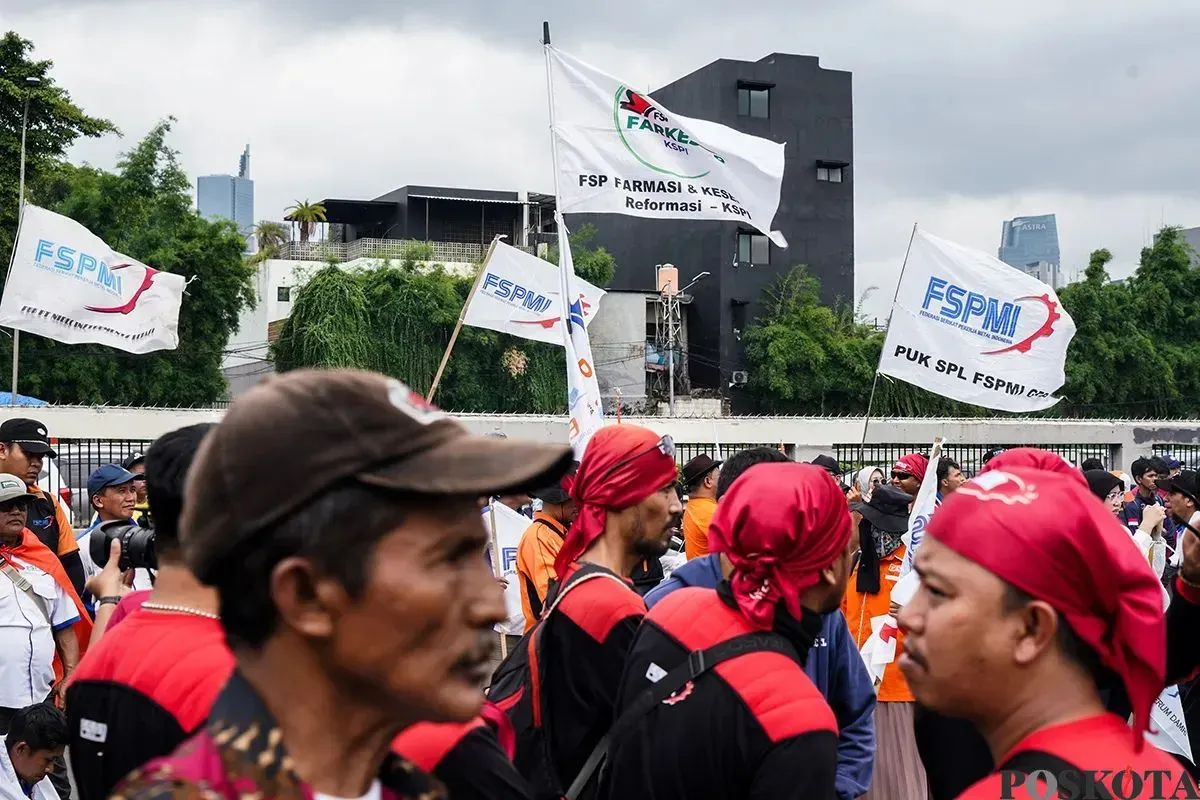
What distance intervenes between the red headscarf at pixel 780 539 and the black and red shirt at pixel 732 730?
72 mm

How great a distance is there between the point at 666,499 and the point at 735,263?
46970 mm

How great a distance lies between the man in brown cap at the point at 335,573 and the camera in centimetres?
164

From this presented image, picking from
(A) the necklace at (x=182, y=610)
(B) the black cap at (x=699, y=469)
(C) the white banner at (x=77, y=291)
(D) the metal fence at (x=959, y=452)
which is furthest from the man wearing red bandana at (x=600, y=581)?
(D) the metal fence at (x=959, y=452)

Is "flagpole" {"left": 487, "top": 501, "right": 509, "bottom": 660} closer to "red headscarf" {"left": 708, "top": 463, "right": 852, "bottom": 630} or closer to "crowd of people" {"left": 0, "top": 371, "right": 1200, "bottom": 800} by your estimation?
"crowd of people" {"left": 0, "top": 371, "right": 1200, "bottom": 800}

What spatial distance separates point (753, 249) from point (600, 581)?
4871cm

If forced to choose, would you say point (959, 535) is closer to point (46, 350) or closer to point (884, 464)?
point (884, 464)

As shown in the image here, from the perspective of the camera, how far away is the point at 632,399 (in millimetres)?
46750

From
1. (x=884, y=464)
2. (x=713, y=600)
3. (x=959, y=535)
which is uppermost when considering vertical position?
(x=959, y=535)

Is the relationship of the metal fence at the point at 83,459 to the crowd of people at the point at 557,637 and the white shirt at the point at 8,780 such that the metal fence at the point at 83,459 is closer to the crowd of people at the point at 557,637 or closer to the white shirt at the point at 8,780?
the white shirt at the point at 8,780

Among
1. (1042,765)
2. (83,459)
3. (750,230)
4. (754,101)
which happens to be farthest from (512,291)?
(754,101)

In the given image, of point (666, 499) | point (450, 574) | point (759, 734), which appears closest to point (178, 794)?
point (450, 574)

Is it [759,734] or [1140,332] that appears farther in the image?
[1140,332]

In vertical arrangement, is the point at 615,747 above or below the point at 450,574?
below

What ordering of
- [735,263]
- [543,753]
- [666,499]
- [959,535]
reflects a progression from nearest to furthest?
[959,535] < [543,753] < [666,499] < [735,263]
